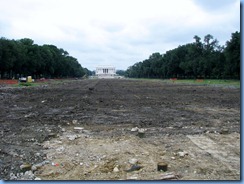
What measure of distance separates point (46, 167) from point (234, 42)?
69.0 meters

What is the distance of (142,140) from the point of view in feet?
33.3

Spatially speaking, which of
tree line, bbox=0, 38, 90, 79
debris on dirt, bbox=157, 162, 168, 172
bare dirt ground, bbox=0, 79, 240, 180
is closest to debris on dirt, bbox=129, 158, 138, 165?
bare dirt ground, bbox=0, 79, 240, 180

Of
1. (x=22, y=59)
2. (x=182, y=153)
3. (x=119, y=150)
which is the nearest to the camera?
(x=182, y=153)

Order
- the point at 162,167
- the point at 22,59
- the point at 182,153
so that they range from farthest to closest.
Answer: the point at 22,59 → the point at 182,153 → the point at 162,167

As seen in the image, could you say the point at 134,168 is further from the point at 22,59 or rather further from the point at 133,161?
the point at 22,59

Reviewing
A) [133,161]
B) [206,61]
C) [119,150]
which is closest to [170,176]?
[133,161]

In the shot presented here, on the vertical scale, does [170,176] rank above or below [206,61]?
below

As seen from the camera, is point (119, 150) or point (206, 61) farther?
point (206, 61)

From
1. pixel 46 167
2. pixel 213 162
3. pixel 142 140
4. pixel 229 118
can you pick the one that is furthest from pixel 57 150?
pixel 229 118

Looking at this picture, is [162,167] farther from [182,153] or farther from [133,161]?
[182,153]

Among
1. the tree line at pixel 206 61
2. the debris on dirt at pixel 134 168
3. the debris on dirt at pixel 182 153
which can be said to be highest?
the tree line at pixel 206 61

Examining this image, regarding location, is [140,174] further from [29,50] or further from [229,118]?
[29,50]

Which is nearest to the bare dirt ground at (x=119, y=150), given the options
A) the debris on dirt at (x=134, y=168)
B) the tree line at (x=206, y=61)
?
the debris on dirt at (x=134, y=168)

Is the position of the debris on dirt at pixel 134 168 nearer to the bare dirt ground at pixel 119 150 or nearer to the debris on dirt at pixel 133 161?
the bare dirt ground at pixel 119 150
